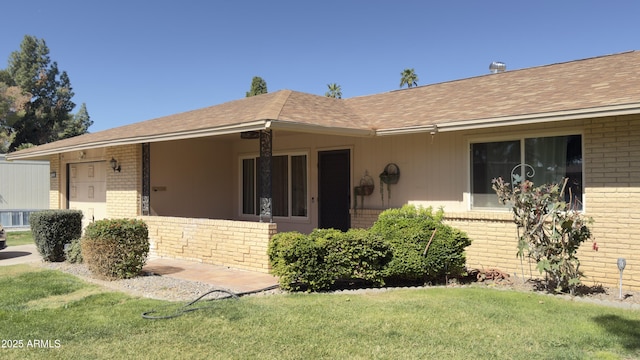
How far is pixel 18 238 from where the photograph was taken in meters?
16.3

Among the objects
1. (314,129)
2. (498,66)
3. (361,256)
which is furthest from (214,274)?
(498,66)

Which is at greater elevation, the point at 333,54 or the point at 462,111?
the point at 333,54

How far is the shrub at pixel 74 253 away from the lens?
392 inches

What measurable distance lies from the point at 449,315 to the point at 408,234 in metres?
2.15

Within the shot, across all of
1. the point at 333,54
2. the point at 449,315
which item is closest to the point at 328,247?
the point at 449,315

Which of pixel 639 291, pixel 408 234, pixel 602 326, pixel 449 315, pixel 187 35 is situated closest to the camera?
pixel 602 326

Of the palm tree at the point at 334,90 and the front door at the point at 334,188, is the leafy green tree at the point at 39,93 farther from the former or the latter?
the front door at the point at 334,188

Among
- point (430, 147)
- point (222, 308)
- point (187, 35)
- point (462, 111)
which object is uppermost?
point (187, 35)

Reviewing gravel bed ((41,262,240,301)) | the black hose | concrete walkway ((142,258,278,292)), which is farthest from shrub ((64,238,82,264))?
the black hose

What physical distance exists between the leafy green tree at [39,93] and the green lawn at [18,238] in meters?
26.5

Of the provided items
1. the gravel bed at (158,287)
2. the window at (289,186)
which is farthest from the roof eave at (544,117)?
the gravel bed at (158,287)

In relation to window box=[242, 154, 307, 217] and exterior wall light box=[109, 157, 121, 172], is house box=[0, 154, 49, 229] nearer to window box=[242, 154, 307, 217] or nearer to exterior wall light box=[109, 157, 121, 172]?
exterior wall light box=[109, 157, 121, 172]

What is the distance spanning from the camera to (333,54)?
77.3 feet

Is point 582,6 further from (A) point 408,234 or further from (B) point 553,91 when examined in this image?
(A) point 408,234
